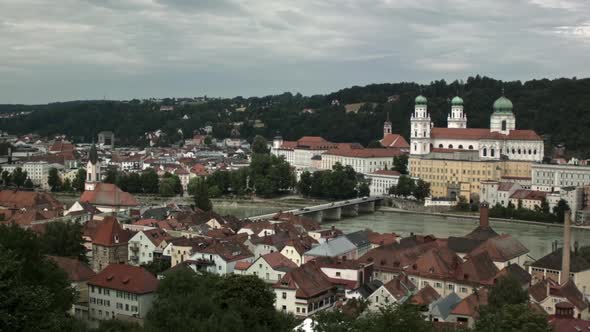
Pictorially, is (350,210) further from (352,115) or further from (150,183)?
(352,115)

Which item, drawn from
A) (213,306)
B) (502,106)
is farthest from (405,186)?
(213,306)

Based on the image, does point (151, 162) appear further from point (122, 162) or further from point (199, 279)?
point (199, 279)

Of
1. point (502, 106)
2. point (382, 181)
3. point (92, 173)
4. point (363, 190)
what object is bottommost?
point (363, 190)

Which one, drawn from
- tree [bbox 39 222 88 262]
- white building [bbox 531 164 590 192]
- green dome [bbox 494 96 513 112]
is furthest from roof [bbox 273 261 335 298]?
green dome [bbox 494 96 513 112]

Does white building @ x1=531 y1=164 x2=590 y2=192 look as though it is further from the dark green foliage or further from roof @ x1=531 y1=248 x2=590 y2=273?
the dark green foliage

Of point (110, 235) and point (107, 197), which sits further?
point (107, 197)

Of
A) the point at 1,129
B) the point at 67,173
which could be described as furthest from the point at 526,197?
the point at 1,129
